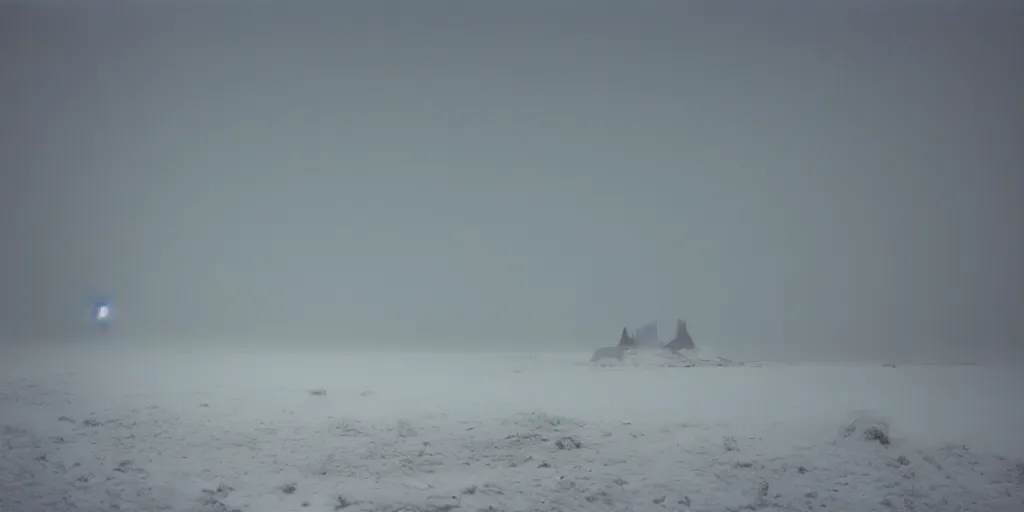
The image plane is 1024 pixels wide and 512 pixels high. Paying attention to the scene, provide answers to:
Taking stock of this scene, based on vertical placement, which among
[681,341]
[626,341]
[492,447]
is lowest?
[492,447]

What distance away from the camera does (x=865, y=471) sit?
17.4m

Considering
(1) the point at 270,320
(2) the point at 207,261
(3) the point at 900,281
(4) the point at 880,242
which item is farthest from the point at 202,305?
(4) the point at 880,242

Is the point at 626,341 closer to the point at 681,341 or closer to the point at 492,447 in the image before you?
the point at 681,341

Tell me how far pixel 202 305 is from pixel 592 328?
253ft

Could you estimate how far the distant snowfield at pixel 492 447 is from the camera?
16125 millimetres

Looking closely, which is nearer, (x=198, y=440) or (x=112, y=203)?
(x=198, y=440)

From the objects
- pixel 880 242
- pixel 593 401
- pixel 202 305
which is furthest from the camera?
pixel 880 242

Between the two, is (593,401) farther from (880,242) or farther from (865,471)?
(880,242)

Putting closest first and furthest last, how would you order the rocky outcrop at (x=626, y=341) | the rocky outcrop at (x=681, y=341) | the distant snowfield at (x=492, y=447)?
the distant snowfield at (x=492, y=447) < the rocky outcrop at (x=681, y=341) < the rocky outcrop at (x=626, y=341)

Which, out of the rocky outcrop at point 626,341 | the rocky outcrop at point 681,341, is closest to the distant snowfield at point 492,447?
the rocky outcrop at point 681,341

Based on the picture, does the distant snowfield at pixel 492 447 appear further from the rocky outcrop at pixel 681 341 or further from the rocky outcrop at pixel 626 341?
the rocky outcrop at pixel 626 341

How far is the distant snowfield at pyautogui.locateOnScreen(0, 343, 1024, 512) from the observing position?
635 inches

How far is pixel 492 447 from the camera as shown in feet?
62.8

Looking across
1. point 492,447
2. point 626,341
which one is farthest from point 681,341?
point 492,447
